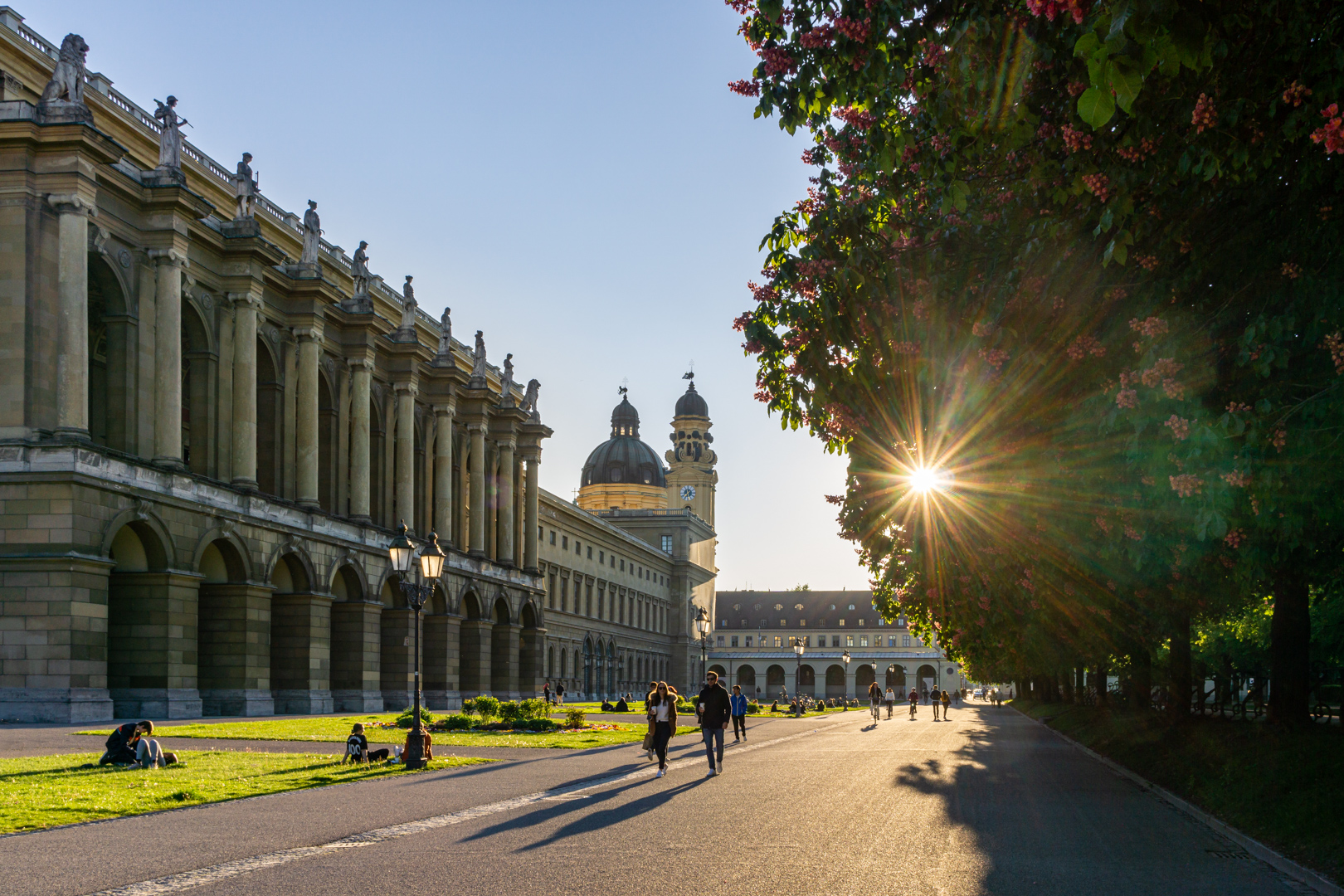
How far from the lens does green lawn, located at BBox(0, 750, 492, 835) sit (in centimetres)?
1634

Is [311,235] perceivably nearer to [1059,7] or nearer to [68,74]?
[68,74]

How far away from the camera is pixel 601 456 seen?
159 metres

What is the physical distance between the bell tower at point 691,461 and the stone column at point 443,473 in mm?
92322

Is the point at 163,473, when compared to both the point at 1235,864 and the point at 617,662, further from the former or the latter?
the point at 617,662

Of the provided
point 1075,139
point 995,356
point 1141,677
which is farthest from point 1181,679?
point 1075,139

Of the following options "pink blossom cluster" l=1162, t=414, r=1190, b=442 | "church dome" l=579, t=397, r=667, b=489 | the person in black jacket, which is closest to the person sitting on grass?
the person in black jacket

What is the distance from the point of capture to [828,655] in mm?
190875

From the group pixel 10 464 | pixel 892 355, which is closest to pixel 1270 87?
pixel 892 355

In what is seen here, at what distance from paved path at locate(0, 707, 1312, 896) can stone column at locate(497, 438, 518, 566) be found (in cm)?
5456

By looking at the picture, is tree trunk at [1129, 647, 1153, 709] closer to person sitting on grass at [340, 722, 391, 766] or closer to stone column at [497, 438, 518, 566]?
person sitting on grass at [340, 722, 391, 766]

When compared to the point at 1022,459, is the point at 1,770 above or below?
below

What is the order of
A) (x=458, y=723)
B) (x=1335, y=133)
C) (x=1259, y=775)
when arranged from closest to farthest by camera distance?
(x=1335, y=133) → (x=1259, y=775) → (x=458, y=723)

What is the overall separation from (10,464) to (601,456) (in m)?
122

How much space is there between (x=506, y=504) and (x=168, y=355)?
118 ft
